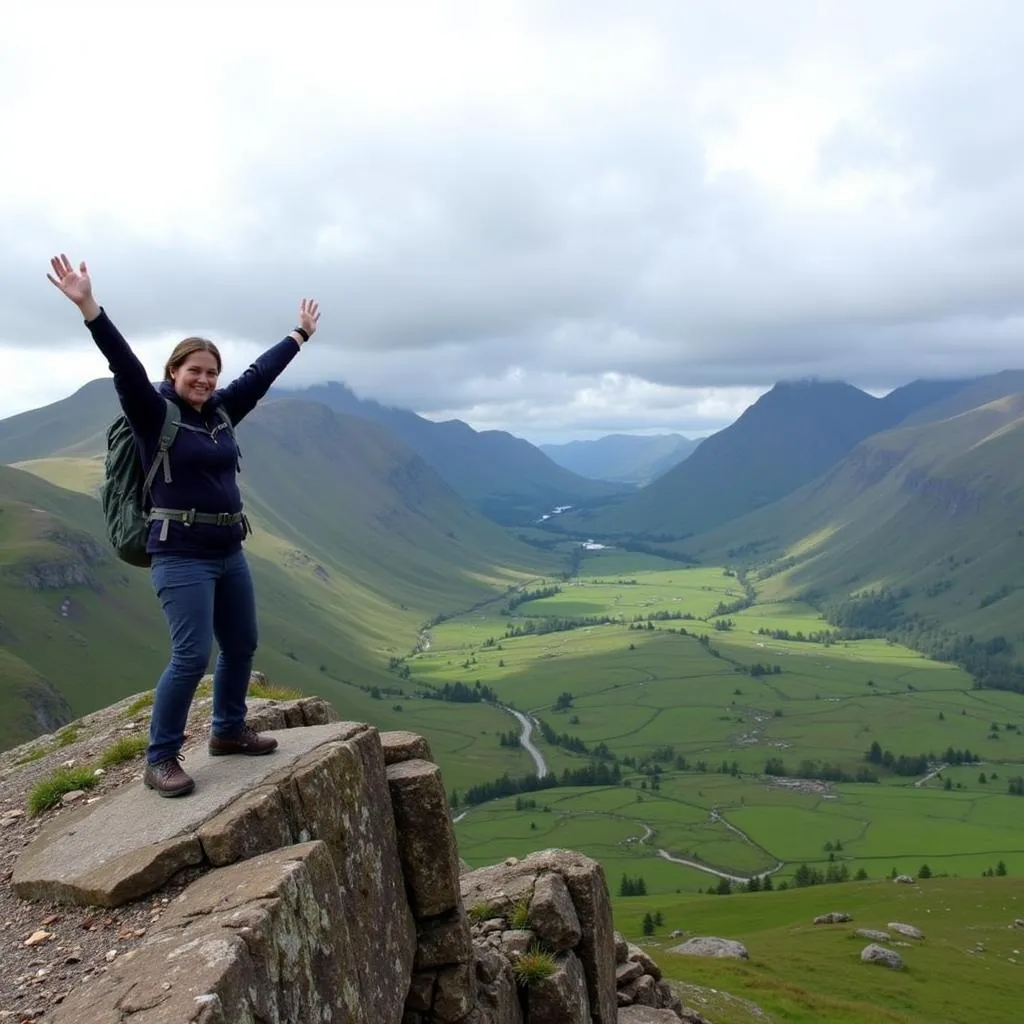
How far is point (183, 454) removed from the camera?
1372 centimetres

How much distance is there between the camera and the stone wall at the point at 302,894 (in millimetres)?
10414

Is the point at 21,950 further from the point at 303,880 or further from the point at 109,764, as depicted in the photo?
the point at 109,764

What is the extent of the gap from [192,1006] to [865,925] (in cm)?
9987

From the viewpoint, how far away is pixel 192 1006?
943cm

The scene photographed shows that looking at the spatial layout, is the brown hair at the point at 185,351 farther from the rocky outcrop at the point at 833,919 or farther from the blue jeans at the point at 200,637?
the rocky outcrop at the point at 833,919

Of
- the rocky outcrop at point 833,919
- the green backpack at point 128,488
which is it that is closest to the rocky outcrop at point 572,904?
the green backpack at point 128,488

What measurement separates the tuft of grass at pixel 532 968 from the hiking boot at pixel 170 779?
973cm

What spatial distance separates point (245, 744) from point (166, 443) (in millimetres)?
5790

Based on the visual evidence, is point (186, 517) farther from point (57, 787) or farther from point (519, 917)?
point (519, 917)

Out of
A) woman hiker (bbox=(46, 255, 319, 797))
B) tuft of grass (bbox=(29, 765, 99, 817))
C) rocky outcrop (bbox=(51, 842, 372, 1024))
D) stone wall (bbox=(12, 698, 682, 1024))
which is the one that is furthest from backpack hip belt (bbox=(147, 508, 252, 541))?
tuft of grass (bbox=(29, 765, 99, 817))

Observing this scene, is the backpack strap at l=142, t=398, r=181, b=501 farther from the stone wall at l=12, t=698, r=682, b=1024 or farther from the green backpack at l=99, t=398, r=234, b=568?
the stone wall at l=12, t=698, r=682, b=1024

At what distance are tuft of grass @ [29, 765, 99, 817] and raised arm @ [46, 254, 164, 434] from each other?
8.55 metres

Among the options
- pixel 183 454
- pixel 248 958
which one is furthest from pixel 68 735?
pixel 248 958

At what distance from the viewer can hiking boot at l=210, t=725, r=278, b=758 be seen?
1553 centimetres
